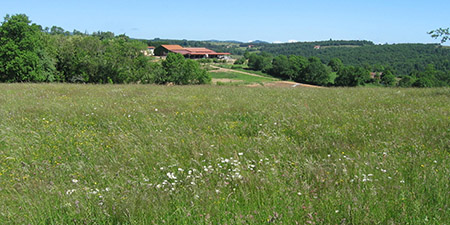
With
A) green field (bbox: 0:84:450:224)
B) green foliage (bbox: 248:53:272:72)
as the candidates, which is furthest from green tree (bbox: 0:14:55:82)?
green foliage (bbox: 248:53:272:72)

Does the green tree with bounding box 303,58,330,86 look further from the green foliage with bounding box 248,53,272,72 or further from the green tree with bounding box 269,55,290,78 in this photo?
the green foliage with bounding box 248,53,272,72

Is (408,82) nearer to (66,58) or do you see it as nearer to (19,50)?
(66,58)

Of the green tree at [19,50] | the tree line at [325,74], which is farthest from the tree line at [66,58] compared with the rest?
the tree line at [325,74]

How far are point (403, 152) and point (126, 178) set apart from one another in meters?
4.55

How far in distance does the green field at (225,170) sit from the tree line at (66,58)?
29.8m

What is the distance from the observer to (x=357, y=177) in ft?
13.3

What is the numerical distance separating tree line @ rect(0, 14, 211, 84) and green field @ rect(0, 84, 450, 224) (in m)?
29.8

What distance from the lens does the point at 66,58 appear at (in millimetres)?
40531

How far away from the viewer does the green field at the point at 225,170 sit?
3344mm

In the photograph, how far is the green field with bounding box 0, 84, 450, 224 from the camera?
3344 mm

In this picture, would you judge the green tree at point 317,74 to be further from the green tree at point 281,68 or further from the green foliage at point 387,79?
the green foliage at point 387,79

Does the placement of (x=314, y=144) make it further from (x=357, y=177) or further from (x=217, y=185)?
(x=217, y=185)

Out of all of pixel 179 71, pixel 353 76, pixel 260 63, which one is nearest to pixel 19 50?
pixel 179 71

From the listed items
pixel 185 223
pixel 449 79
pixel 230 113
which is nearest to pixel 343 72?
pixel 449 79
